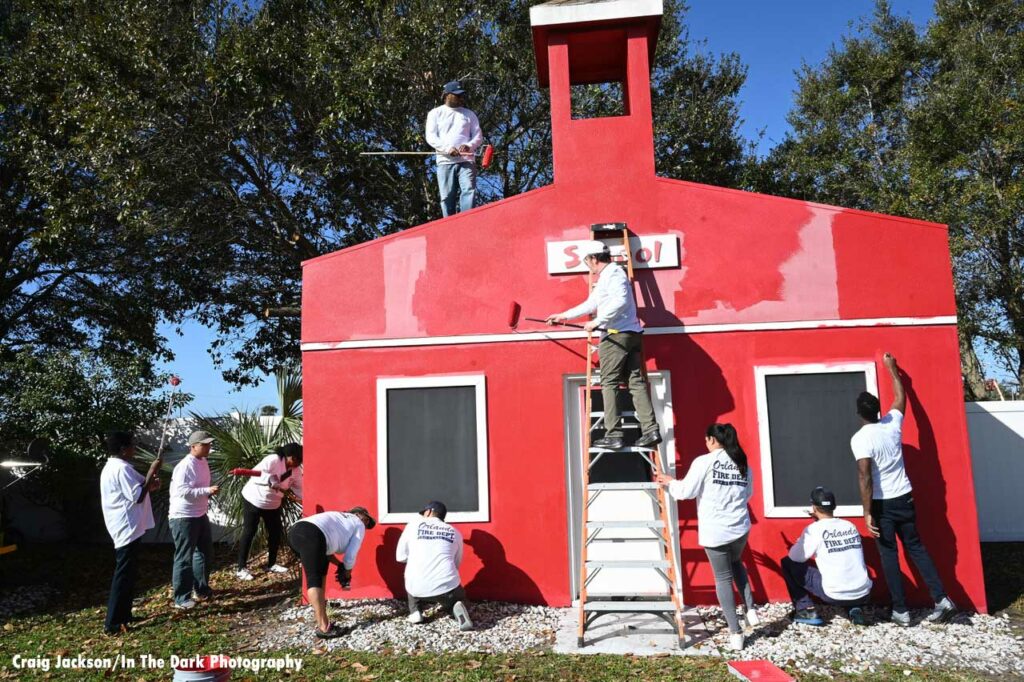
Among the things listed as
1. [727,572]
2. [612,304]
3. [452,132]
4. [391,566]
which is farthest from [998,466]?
[452,132]

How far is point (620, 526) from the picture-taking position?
19.7 feet

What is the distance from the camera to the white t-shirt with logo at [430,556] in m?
6.55

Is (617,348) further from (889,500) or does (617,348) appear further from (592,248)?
(889,500)

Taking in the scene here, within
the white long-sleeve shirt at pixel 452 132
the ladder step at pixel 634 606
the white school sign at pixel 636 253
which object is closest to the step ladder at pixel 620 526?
the ladder step at pixel 634 606

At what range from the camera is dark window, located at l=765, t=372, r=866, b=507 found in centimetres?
689

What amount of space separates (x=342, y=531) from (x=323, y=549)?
1.15 feet

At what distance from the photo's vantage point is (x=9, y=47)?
14086 mm

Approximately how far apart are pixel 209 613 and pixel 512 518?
135 inches

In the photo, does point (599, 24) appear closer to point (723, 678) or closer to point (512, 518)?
point (512, 518)

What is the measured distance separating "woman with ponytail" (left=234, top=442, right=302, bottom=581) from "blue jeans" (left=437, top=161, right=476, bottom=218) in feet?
12.6

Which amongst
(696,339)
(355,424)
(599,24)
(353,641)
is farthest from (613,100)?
(353,641)

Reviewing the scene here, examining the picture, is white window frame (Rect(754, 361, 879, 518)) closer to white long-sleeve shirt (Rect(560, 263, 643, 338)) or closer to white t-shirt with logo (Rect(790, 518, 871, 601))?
white t-shirt with logo (Rect(790, 518, 871, 601))

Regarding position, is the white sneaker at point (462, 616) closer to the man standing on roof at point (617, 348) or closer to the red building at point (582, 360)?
the red building at point (582, 360)

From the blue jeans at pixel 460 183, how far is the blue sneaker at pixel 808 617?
6.10 m
